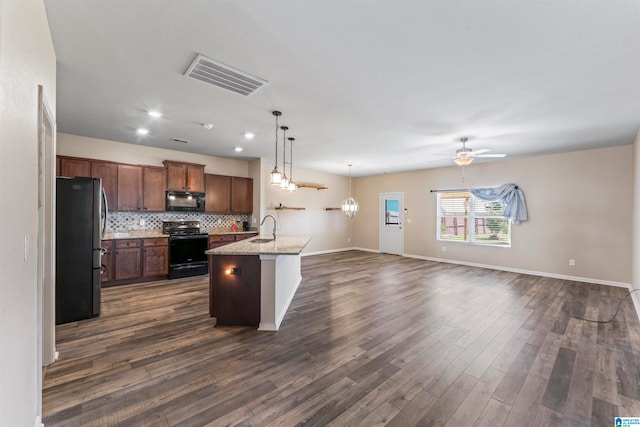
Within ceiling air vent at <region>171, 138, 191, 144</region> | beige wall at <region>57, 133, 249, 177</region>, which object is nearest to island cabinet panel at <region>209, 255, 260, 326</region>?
ceiling air vent at <region>171, 138, 191, 144</region>

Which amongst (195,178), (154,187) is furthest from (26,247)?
(195,178)

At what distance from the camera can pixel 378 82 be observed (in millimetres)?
2742

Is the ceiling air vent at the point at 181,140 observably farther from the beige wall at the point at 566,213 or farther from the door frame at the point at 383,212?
the beige wall at the point at 566,213

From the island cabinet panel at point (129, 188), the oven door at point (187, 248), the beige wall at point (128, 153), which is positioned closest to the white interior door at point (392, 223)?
the beige wall at point (128, 153)

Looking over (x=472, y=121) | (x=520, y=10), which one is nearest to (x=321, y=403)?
A: (x=520, y=10)

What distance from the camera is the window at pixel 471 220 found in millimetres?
6512

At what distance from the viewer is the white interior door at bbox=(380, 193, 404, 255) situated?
8.39m

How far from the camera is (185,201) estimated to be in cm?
564

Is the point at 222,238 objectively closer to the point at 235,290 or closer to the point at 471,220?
the point at 235,290

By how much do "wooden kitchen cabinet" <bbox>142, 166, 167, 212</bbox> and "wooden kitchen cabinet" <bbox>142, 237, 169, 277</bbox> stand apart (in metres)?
0.69

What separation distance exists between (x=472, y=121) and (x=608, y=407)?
3232 mm

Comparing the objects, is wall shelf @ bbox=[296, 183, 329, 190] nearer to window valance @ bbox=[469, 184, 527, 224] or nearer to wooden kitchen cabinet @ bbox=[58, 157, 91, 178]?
window valance @ bbox=[469, 184, 527, 224]

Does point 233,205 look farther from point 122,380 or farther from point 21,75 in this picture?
point 21,75

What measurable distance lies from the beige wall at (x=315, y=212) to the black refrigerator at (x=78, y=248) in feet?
12.2
